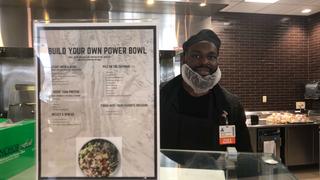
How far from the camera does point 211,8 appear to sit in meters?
3.56

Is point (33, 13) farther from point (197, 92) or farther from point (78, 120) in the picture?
point (78, 120)

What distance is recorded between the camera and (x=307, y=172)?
5.32 metres

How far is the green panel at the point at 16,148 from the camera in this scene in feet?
2.54

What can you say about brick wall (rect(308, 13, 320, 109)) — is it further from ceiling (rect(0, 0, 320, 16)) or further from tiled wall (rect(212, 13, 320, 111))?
ceiling (rect(0, 0, 320, 16))

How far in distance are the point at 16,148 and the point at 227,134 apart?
3.96 feet

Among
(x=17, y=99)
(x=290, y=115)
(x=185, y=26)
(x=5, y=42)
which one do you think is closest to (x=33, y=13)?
(x=5, y=42)

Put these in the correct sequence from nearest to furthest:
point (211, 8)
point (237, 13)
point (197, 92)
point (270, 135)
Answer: point (197, 92) → point (211, 8) → point (270, 135) → point (237, 13)

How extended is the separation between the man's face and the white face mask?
0.9 inches

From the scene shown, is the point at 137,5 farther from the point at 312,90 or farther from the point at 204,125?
the point at 312,90

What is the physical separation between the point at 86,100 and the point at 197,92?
1277 mm

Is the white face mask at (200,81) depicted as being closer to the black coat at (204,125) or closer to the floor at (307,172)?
the black coat at (204,125)

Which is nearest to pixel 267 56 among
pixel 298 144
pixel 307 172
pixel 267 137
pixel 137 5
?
pixel 267 137

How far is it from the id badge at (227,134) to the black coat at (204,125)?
0.07ft

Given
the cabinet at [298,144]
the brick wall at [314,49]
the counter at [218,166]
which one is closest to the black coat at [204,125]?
the counter at [218,166]
